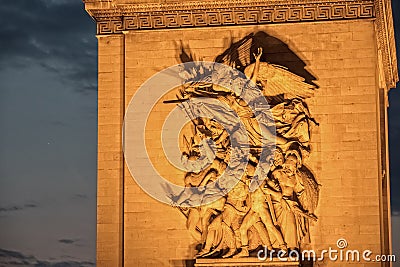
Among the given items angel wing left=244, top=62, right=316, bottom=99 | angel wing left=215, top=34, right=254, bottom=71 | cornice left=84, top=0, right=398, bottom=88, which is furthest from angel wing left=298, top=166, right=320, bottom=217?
cornice left=84, top=0, right=398, bottom=88

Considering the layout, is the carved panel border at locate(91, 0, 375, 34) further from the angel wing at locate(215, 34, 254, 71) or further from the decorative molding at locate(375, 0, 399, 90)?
the decorative molding at locate(375, 0, 399, 90)

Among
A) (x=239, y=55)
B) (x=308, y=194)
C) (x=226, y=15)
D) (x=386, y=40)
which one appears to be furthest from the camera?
(x=386, y=40)

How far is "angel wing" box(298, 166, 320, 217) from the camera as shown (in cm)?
2727

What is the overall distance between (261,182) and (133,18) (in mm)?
5178

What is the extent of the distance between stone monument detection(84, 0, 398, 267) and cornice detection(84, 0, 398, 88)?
29 millimetres

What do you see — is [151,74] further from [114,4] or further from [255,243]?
[255,243]

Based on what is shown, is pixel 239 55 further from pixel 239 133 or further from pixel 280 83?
pixel 239 133

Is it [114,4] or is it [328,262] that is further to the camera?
[114,4]

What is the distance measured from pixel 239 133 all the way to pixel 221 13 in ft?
9.90

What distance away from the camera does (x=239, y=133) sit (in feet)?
91.1

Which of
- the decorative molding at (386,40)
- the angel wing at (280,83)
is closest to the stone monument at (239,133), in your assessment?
the angel wing at (280,83)

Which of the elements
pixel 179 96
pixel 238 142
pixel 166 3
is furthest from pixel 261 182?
pixel 166 3

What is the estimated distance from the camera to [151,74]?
2875 cm

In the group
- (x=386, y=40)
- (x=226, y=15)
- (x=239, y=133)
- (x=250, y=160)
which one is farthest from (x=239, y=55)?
(x=386, y=40)
